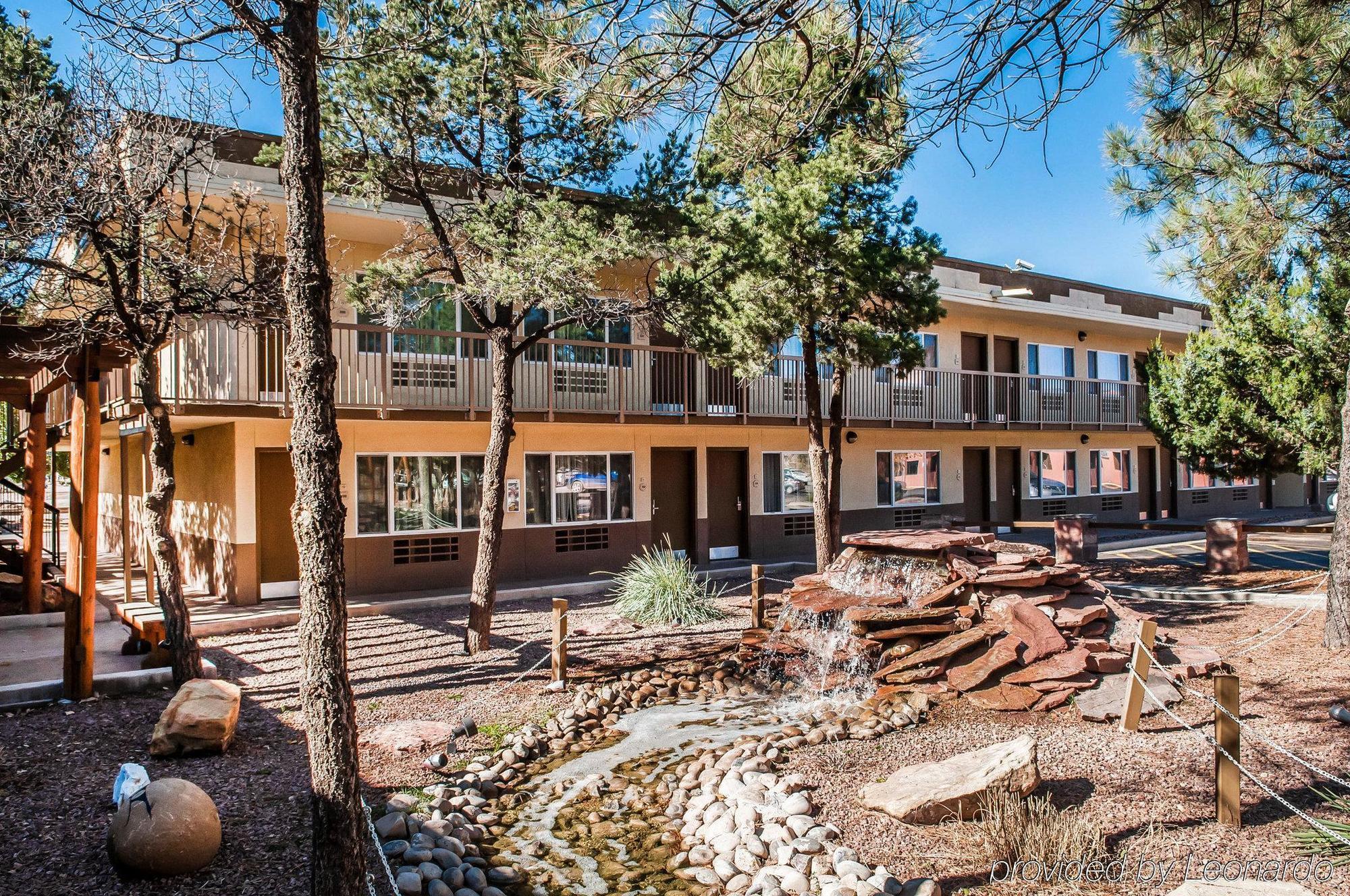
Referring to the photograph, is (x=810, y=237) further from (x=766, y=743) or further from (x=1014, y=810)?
(x=1014, y=810)

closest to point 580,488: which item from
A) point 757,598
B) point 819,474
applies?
point 819,474

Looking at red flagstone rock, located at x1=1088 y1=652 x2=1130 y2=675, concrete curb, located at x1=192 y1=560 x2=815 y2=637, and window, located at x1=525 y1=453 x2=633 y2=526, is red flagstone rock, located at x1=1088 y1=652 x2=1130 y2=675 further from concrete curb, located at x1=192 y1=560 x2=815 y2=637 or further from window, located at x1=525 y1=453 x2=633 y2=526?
window, located at x1=525 y1=453 x2=633 y2=526

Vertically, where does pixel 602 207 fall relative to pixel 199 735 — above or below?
above

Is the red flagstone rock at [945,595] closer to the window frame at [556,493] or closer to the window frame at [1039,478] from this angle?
the window frame at [556,493]

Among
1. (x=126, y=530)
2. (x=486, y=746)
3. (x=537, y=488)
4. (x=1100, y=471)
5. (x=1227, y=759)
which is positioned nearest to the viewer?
(x=1227, y=759)

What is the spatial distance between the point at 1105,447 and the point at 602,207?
873 inches

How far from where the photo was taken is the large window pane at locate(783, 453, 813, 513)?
20125 mm

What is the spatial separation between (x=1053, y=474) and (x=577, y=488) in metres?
15.6

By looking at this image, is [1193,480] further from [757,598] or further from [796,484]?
[757,598]

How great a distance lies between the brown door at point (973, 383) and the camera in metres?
21.5

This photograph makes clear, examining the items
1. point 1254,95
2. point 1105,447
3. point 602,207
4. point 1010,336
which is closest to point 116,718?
point 602,207

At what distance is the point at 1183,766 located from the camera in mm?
6312

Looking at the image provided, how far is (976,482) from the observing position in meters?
24.0

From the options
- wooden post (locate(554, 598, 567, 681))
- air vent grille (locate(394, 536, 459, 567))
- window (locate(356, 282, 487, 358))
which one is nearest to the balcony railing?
window (locate(356, 282, 487, 358))
